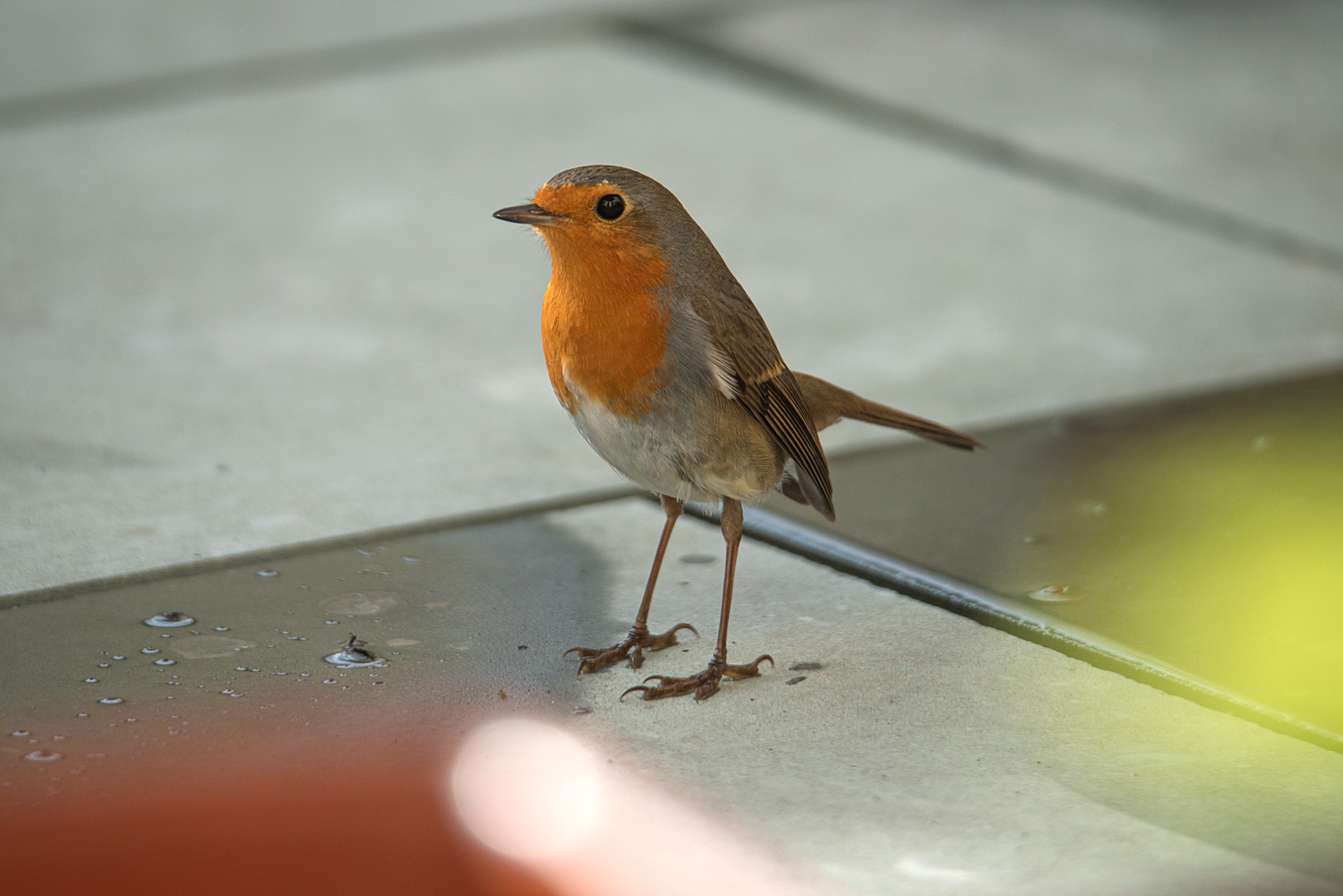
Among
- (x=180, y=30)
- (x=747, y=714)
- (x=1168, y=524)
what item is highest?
(x=180, y=30)

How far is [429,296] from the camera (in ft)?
17.7

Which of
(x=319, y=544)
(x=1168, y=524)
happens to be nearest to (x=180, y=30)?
(x=319, y=544)

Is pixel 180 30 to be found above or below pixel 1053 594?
above

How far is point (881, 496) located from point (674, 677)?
107cm

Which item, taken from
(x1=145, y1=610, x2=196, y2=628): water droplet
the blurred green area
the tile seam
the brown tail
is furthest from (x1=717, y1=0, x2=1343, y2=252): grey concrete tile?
(x1=145, y1=610, x2=196, y2=628): water droplet

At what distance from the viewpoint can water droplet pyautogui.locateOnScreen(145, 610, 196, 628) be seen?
3297 mm

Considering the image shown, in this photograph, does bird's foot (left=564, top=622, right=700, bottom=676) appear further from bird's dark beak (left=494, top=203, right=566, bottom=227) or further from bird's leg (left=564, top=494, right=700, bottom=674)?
bird's dark beak (left=494, top=203, right=566, bottom=227)

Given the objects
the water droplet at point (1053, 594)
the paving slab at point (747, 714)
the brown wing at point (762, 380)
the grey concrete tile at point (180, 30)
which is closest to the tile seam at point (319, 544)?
the paving slab at point (747, 714)

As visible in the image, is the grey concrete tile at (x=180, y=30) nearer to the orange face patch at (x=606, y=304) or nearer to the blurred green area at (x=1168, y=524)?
the blurred green area at (x=1168, y=524)

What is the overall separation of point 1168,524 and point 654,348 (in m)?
1.46

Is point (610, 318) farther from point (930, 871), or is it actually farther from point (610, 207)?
point (930, 871)

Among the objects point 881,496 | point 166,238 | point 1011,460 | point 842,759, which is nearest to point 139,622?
point 842,759

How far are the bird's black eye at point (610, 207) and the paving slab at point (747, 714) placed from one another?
85 centimetres

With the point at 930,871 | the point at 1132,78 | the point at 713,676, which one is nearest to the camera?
the point at 930,871
